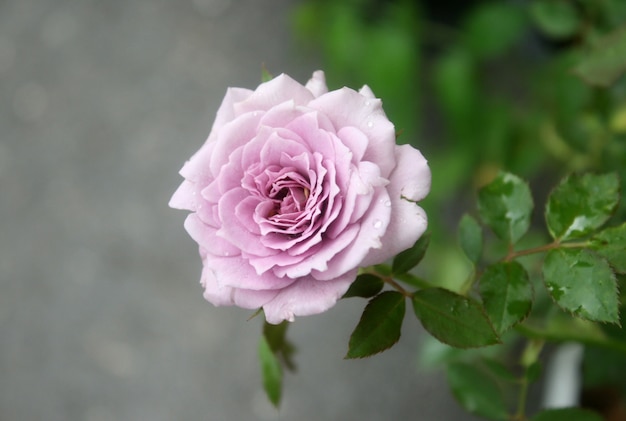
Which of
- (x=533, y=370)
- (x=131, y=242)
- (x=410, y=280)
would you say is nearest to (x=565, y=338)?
(x=533, y=370)

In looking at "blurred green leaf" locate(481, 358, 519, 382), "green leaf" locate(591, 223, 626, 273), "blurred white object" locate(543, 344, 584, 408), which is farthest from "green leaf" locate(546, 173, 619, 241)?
"blurred white object" locate(543, 344, 584, 408)

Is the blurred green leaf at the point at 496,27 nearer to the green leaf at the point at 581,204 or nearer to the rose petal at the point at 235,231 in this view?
the green leaf at the point at 581,204

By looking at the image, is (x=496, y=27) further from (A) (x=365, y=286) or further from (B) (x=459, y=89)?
(A) (x=365, y=286)

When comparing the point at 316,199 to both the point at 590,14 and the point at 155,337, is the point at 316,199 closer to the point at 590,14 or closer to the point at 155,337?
the point at 590,14

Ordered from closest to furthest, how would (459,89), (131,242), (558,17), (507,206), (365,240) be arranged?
(365,240)
(507,206)
(558,17)
(459,89)
(131,242)

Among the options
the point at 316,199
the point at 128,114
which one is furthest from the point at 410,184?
the point at 128,114

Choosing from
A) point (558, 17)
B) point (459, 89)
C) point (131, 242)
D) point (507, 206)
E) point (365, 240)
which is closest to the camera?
point (365, 240)
